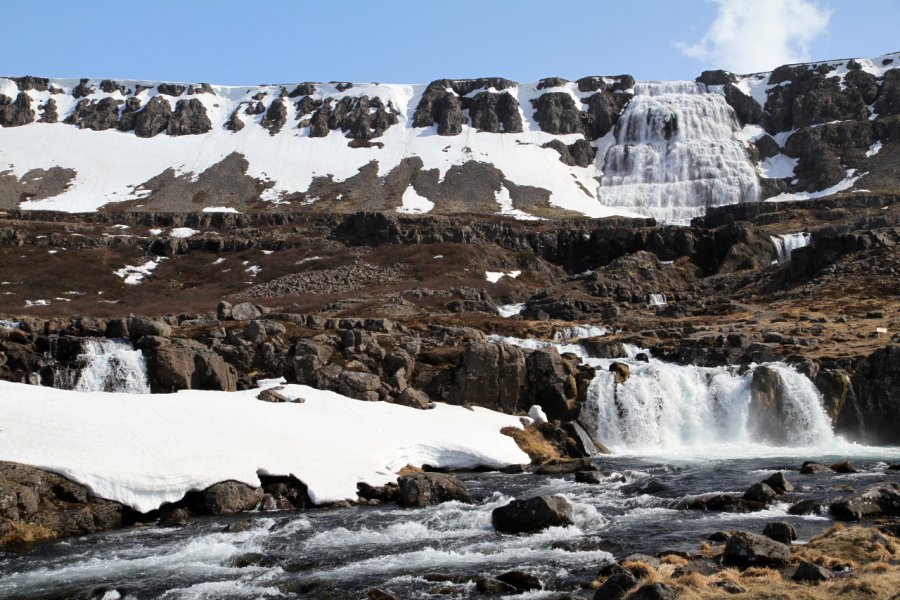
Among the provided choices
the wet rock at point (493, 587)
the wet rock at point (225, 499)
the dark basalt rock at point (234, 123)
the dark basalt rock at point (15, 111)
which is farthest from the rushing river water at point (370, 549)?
the dark basalt rock at point (15, 111)

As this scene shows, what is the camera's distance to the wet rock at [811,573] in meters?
15.4

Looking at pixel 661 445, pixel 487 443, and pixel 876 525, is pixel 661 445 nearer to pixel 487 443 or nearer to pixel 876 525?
pixel 487 443

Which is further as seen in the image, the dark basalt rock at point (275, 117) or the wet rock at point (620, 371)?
the dark basalt rock at point (275, 117)

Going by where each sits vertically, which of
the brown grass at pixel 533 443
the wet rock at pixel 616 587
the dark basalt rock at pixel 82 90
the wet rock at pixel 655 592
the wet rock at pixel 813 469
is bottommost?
the wet rock at pixel 616 587

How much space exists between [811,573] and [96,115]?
7877 inches

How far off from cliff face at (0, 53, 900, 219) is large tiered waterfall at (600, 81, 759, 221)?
42 centimetres

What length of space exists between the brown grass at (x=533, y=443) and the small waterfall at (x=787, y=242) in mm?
75702

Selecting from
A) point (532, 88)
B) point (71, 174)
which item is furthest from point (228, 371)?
point (532, 88)

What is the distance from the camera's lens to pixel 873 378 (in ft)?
148

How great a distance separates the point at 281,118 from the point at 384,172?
142 feet

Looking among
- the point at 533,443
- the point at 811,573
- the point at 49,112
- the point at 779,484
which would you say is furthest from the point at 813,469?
the point at 49,112

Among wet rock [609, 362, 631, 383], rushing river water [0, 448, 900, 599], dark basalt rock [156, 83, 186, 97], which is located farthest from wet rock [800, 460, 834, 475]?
dark basalt rock [156, 83, 186, 97]

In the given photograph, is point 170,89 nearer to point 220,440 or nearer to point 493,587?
point 220,440

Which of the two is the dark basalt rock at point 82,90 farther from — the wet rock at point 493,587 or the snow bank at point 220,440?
the wet rock at point 493,587
